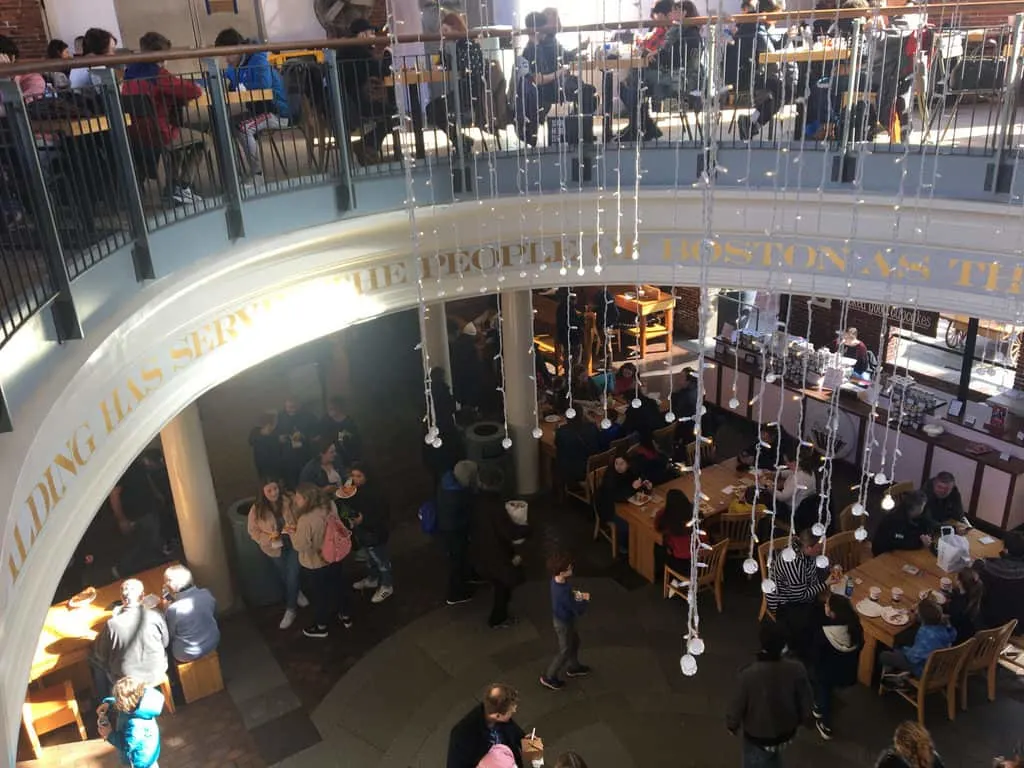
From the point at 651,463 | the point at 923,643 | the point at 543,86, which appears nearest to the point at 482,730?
the point at 923,643

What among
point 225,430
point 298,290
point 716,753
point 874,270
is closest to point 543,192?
point 298,290

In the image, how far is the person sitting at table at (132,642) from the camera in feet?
21.9

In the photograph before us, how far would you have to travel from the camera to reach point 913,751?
513 centimetres

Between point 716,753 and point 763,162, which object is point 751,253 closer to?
point 763,162

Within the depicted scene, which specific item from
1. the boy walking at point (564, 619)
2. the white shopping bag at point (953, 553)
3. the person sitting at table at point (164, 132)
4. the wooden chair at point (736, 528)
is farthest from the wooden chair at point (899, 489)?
the person sitting at table at point (164, 132)

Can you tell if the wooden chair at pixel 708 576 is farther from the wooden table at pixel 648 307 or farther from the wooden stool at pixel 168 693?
the wooden table at pixel 648 307

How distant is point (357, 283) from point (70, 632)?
360 cm

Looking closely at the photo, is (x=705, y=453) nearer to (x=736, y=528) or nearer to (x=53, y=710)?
(x=736, y=528)

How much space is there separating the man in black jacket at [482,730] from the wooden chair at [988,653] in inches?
149

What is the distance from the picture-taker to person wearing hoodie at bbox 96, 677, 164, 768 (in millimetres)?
5977

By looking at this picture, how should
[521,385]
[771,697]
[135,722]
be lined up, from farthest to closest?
[521,385], [135,722], [771,697]

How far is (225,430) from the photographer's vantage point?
1293 cm

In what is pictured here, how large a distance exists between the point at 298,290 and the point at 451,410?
4.12 metres

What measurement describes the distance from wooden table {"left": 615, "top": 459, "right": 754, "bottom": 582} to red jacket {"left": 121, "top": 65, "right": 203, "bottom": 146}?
17.6ft
